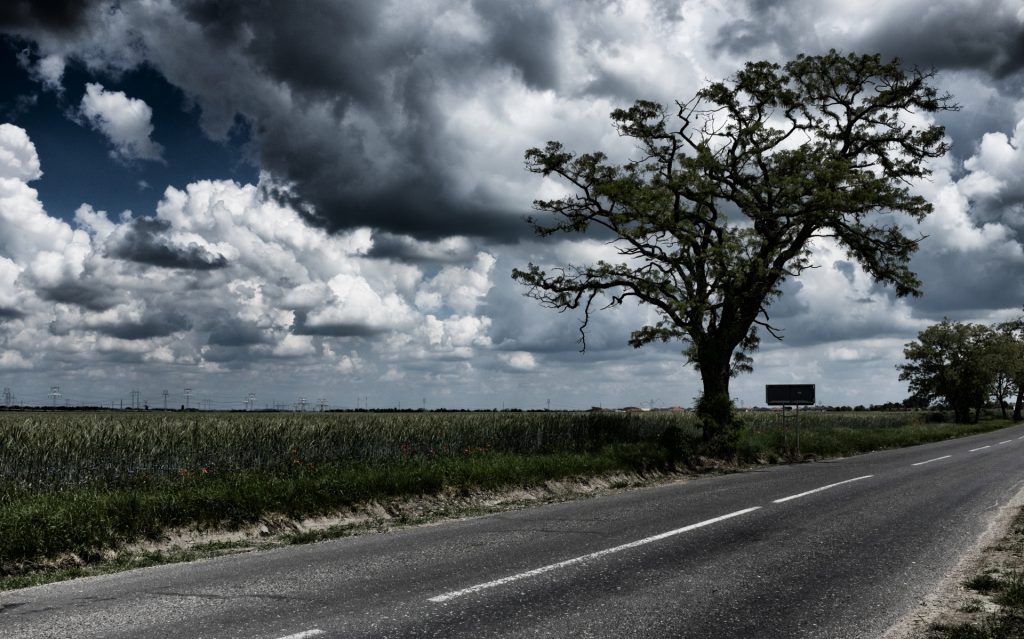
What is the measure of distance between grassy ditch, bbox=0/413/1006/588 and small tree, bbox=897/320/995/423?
5956 cm

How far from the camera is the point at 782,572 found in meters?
7.87

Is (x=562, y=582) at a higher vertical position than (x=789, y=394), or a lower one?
lower

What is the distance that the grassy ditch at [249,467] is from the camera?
9.78m

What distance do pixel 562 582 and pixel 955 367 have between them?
81.1 m

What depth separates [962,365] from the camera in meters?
73.0

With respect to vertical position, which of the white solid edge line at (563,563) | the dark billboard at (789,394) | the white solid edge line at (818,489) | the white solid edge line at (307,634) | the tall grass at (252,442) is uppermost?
the dark billboard at (789,394)

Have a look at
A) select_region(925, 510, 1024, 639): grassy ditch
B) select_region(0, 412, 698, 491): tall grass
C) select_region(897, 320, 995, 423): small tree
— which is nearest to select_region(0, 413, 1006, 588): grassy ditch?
select_region(0, 412, 698, 491): tall grass

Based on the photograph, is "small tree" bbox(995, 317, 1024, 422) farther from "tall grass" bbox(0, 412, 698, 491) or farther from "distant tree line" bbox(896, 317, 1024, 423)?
"tall grass" bbox(0, 412, 698, 491)

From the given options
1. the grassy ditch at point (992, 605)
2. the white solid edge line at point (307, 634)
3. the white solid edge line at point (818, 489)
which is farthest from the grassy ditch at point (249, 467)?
the grassy ditch at point (992, 605)

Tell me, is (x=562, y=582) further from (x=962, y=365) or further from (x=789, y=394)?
(x=962, y=365)

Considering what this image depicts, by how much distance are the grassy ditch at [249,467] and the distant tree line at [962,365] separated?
59.7 m

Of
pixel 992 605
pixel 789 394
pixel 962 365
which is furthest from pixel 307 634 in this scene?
pixel 962 365

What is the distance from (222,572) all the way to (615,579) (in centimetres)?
455

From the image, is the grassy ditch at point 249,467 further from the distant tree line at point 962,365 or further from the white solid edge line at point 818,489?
the distant tree line at point 962,365
